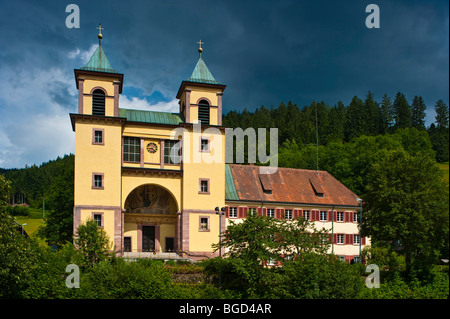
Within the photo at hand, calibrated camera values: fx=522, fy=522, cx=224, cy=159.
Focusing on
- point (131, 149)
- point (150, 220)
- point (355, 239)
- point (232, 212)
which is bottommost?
point (355, 239)

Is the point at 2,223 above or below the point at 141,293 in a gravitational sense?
above

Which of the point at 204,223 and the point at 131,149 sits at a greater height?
the point at 131,149

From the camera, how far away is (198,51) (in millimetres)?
55375

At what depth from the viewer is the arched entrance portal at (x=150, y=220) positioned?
51.5 m

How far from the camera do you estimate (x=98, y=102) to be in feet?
161

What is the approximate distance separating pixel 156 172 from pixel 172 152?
8.67 ft

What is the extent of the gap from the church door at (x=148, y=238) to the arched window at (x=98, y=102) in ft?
40.1

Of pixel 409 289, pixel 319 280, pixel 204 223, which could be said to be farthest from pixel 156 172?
pixel 409 289

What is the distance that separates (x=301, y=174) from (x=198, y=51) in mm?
18379

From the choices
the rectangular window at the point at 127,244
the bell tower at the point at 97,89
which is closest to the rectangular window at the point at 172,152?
the bell tower at the point at 97,89

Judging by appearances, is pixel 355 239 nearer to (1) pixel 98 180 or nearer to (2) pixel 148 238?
(2) pixel 148 238

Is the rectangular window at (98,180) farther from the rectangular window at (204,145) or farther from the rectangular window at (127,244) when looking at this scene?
the rectangular window at (204,145)
